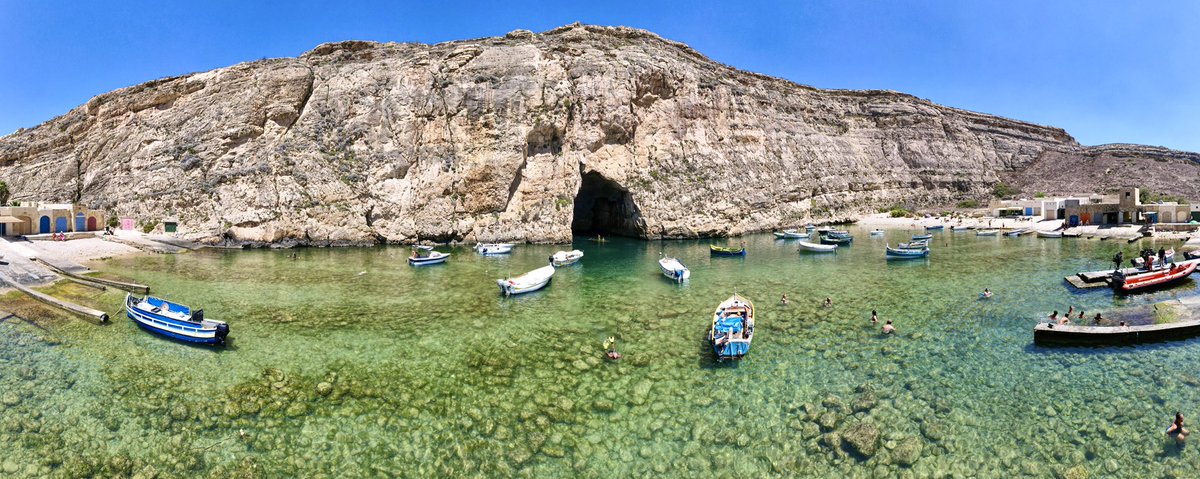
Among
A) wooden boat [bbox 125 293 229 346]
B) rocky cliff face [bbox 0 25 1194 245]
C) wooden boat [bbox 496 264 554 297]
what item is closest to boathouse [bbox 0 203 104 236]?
rocky cliff face [bbox 0 25 1194 245]

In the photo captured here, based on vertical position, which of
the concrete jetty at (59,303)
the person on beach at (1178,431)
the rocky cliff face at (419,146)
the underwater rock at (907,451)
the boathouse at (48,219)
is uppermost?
the rocky cliff face at (419,146)

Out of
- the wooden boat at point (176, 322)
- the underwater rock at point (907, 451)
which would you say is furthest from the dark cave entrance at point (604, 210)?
the underwater rock at point (907, 451)

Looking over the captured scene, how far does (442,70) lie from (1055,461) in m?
52.9

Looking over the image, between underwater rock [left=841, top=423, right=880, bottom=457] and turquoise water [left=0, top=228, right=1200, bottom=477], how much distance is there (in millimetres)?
41

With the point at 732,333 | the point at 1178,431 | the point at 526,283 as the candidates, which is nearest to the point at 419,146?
the point at 526,283

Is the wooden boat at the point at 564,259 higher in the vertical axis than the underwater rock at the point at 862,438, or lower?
higher

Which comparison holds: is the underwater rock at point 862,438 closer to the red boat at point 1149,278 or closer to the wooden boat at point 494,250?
the red boat at point 1149,278

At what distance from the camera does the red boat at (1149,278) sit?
22.4 meters

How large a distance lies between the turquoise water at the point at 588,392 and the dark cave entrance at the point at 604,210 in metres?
30.3

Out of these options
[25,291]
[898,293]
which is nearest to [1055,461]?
[898,293]

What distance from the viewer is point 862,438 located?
10391 mm

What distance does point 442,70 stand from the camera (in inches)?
2018

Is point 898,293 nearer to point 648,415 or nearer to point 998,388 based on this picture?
point 998,388

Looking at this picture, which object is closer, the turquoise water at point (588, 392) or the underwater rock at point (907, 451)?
the underwater rock at point (907, 451)
